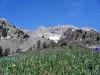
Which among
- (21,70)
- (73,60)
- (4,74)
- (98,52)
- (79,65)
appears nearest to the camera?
(4,74)

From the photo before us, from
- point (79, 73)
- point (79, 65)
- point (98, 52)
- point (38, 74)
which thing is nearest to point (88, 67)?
point (79, 65)

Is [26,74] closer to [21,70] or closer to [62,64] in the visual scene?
[21,70]

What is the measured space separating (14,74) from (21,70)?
1.00 m

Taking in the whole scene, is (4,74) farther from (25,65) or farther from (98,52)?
(98,52)

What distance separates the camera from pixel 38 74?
9.27 metres

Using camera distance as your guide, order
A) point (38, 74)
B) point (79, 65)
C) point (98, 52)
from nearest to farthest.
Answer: point (38, 74)
point (79, 65)
point (98, 52)

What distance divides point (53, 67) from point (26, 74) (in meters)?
1.99

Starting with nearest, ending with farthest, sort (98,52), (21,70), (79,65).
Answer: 1. (21,70)
2. (79,65)
3. (98,52)

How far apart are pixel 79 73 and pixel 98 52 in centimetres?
587

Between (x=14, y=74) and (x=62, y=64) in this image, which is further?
(x=62, y=64)

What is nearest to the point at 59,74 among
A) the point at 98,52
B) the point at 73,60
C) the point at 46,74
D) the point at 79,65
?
the point at 46,74

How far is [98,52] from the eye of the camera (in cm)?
1512

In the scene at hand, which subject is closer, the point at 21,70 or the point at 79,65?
the point at 21,70

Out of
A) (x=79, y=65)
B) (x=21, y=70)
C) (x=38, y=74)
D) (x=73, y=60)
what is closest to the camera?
(x=38, y=74)
